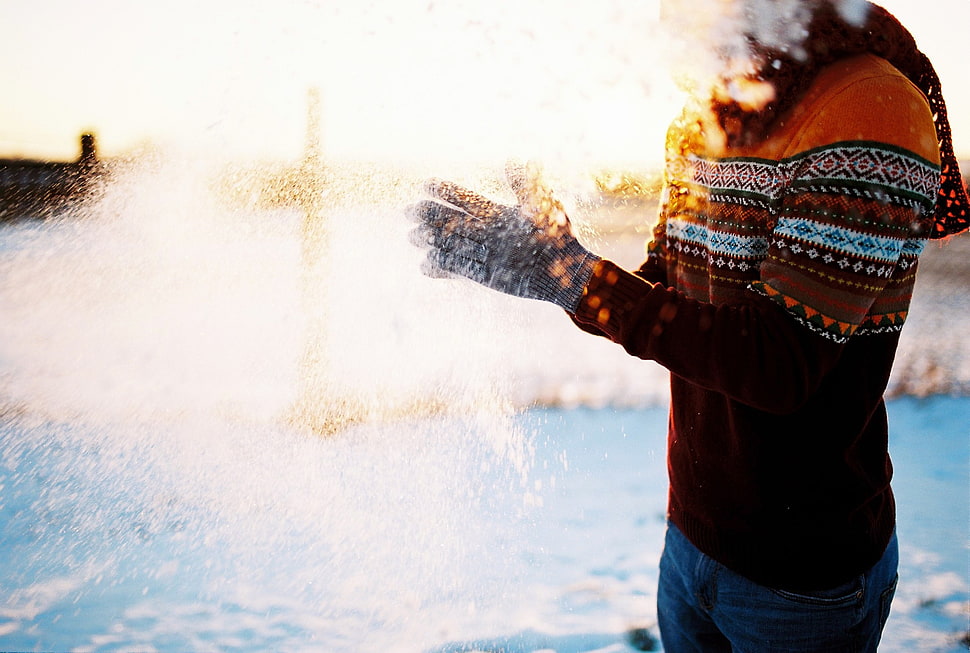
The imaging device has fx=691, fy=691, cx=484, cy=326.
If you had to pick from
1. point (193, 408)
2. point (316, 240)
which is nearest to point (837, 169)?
point (316, 240)

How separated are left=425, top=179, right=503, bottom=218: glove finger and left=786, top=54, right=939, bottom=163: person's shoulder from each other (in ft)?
1.52

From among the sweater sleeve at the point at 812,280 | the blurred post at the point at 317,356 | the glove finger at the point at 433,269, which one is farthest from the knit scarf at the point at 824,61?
the blurred post at the point at 317,356

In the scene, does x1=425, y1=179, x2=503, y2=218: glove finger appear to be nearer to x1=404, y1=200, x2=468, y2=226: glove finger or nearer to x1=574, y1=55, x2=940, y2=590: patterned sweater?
x1=404, y1=200, x2=468, y2=226: glove finger

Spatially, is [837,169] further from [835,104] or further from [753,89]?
[753,89]

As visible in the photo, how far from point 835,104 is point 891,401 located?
19.8 feet

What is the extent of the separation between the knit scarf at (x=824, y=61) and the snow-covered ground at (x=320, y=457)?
1043 mm

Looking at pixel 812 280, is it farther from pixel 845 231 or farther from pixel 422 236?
pixel 422 236

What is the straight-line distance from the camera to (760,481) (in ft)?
3.74

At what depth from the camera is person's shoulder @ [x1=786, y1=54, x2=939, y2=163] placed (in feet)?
2.87

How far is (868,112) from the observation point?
89 cm

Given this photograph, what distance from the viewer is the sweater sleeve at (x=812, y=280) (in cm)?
86

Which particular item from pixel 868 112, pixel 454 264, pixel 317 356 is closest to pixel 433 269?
pixel 454 264

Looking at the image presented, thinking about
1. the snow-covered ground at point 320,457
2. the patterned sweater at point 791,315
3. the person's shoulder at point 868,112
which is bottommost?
the snow-covered ground at point 320,457

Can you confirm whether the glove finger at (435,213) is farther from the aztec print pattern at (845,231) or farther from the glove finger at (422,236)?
the aztec print pattern at (845,231)
